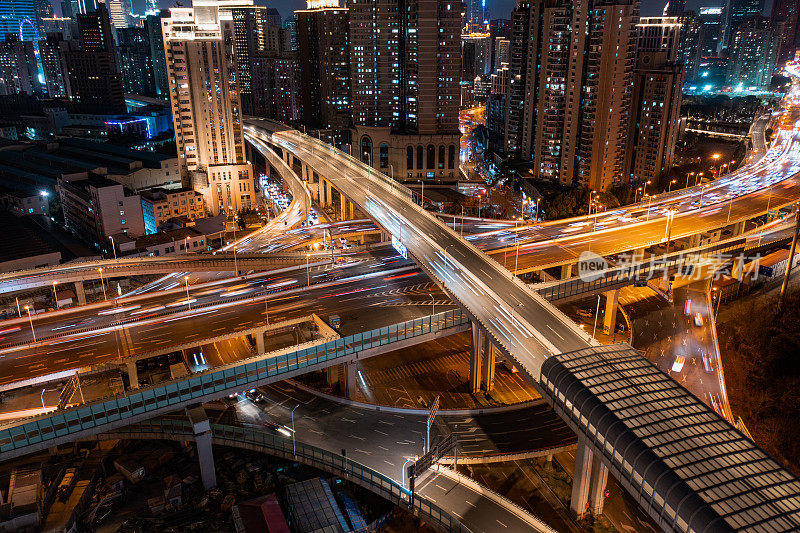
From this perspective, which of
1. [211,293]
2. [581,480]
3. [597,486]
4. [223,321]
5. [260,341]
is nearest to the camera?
[581,480]

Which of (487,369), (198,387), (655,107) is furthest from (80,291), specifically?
(655,107)

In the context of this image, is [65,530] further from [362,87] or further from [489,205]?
[362,87]

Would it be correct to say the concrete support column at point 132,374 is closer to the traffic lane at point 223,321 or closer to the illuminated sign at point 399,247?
the traffic lane at point 223,321

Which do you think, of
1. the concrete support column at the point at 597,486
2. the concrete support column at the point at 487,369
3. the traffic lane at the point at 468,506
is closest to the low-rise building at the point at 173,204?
the concrete support column at the point at 487,369

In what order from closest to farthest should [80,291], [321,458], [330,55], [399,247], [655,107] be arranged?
Result: 1. [321,458]
2. [80,291]
3. [399,247]
4. [655,107]
5. [330,55]

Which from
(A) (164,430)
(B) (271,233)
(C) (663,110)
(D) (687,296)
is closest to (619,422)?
(A) (164,430)

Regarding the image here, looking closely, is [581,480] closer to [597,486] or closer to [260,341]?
[597,486]
